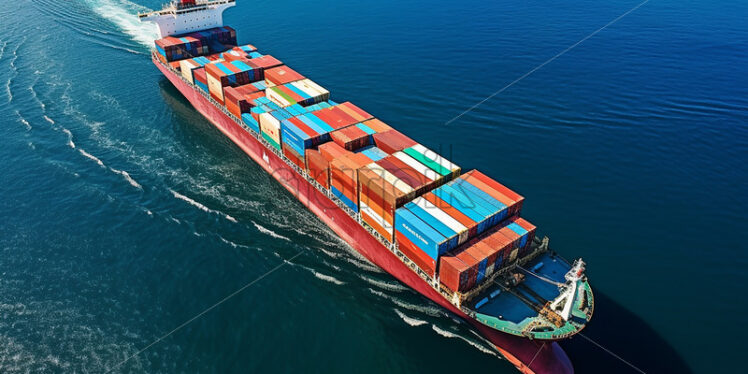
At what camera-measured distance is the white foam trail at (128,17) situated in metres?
94.5

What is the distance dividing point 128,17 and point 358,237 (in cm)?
9456

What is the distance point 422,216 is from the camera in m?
36.6

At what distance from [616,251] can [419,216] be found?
22931mm

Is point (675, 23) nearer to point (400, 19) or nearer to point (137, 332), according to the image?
point (400, 19)

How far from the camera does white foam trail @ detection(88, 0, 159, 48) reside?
94500 mm

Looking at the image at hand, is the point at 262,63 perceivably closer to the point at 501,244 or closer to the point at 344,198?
the point at 344,198

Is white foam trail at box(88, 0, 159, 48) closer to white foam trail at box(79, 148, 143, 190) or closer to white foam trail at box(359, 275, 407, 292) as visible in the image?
white foam trail at box(79, 148, 143, 190)

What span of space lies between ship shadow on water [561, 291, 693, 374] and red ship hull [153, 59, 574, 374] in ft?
6.89

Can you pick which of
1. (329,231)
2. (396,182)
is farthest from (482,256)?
(329,231)

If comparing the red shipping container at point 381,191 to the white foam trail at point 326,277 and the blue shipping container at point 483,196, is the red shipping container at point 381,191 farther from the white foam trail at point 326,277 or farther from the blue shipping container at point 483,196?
the white foam trail at point 326,277

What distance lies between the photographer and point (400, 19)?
99.9 m

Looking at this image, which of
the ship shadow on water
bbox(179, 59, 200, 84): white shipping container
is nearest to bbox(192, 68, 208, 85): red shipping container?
bbox(179, 59, 200, 84): white shipping container

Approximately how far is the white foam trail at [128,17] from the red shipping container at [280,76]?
45.7 m

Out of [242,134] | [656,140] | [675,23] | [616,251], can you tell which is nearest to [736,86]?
[656,140]
